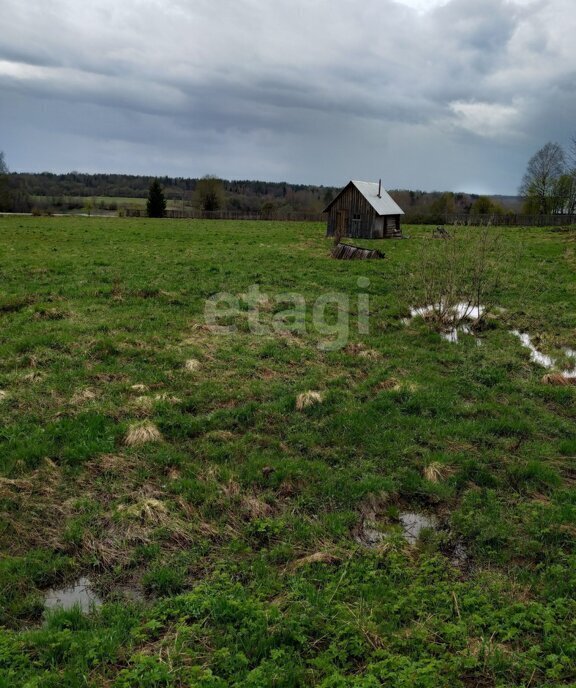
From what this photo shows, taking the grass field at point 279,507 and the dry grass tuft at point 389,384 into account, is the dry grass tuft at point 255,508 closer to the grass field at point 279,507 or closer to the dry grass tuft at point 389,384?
the grass field at point 279,507

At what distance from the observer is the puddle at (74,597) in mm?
4129

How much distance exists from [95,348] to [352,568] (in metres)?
6.90

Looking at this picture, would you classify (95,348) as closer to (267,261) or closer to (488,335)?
(488,335)

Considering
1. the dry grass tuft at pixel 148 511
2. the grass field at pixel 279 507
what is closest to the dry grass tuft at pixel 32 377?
the grass field at pixel 279 507

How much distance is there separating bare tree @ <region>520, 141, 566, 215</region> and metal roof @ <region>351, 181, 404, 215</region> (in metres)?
35.6

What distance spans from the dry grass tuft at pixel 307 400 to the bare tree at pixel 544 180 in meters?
65.2

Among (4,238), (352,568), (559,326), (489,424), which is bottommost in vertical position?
(352,568)

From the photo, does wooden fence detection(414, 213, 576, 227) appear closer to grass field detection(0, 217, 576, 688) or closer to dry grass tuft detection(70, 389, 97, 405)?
grass field detection(0, 217, 576, 688)

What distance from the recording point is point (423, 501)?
224 inches

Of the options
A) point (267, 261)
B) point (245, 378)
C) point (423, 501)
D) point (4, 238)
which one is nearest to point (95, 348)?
point (245, 378)

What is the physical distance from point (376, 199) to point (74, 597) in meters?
34.7

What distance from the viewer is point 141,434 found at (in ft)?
21.8

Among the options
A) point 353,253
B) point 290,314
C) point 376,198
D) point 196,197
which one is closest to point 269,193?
point 196,197

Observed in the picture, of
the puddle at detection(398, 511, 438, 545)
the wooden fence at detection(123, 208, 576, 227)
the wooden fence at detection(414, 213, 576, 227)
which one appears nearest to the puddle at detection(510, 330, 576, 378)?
the puddle at detection(398, 511, 438, 545)
